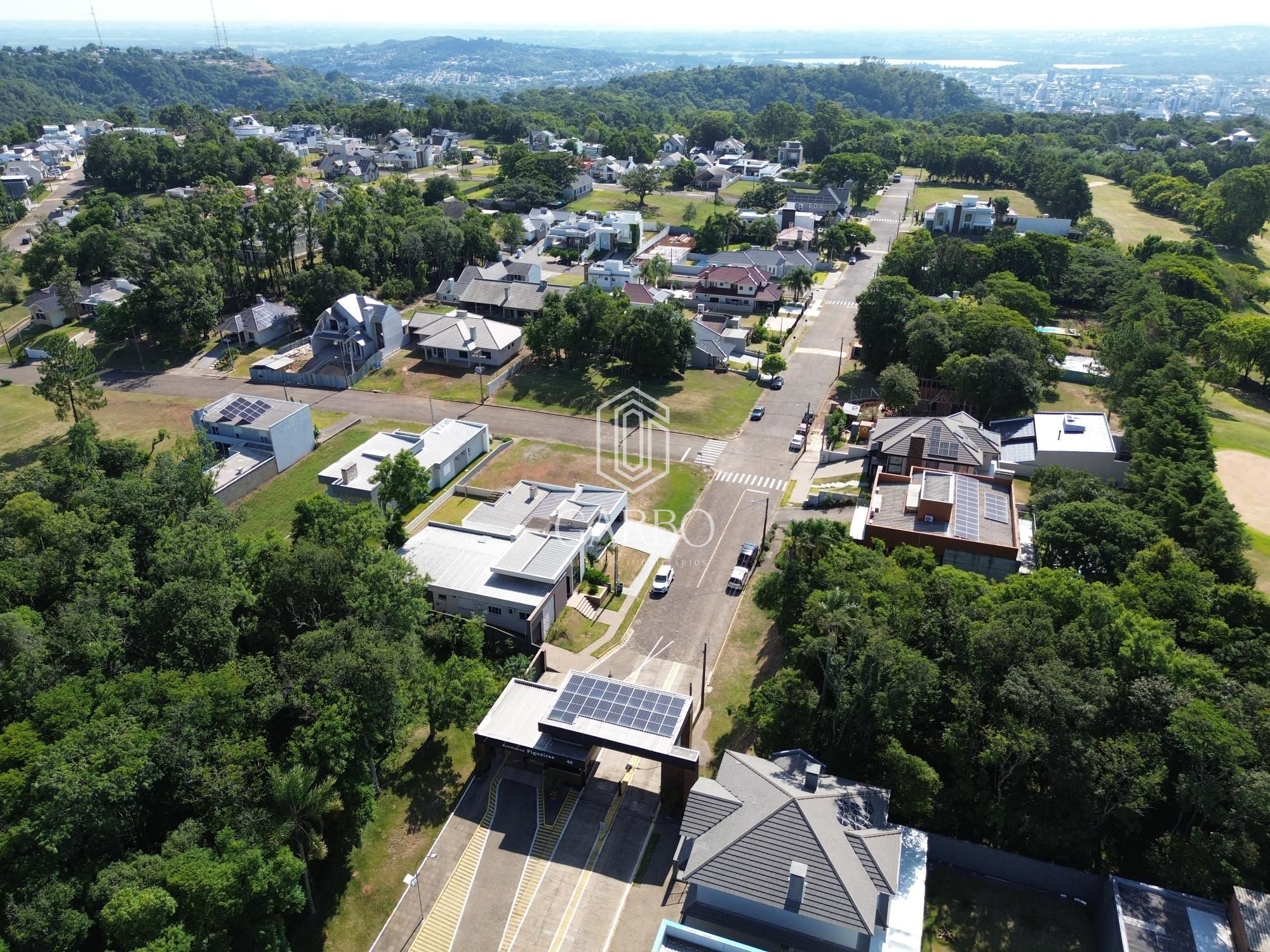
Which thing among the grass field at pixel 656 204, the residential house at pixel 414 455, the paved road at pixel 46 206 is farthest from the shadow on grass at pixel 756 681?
the paved road at pixel 46 206

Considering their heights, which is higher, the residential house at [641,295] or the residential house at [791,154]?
the residential house at [791,154]

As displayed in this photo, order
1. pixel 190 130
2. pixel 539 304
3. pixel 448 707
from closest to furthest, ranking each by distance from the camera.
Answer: pixel 448 707 < pixel 539 304 < pixel 190 130

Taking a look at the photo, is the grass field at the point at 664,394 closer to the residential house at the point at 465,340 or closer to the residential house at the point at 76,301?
the residential house at the point at 465,340

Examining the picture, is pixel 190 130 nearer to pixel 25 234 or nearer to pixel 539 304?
pixel 25 234

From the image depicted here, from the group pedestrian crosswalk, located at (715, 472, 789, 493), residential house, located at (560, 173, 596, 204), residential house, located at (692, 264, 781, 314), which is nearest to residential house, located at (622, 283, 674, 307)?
residential house, located at (692, 264, 781, 314)

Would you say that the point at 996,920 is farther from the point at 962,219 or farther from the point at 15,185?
the point at 15,185

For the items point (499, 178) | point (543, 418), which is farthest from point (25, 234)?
point (543, 418)

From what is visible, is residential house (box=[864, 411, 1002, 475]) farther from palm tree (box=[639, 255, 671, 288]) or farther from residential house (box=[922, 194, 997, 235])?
residential house (box=[922, 194, 997, 235])
